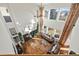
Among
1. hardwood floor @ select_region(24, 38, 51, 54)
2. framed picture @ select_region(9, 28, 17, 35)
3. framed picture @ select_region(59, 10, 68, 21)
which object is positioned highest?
framed picture @ select_region(59, 10, 68, 21)

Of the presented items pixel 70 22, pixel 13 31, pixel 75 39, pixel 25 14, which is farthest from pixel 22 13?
pixel 75 39

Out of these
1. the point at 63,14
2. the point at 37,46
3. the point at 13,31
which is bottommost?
the point at 37,46

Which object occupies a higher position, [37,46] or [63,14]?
[63,14]

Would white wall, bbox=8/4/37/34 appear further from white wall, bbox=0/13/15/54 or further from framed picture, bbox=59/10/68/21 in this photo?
framed picture, bbox=59/10/68/21

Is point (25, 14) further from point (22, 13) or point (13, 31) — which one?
point (13, 31)

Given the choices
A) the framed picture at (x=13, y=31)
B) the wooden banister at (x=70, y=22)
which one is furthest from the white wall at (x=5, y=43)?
the wooden banister at (x=70, y=22)

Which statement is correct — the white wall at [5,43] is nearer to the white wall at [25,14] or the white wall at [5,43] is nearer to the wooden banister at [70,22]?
the white wall at [25,14]

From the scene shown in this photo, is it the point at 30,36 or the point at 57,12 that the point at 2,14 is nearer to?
the point at 30,36

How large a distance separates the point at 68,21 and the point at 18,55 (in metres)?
0.67

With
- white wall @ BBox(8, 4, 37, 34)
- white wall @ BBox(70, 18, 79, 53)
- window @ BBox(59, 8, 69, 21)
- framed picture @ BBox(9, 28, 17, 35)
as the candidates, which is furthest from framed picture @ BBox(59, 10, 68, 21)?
framed picture @ BBox(9, 28, 17, 35)

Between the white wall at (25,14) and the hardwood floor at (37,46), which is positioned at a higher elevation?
the white wall at (25,14)

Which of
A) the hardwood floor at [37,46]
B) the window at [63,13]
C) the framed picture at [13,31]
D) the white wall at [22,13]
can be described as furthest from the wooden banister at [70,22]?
the framed picture at [13,31]

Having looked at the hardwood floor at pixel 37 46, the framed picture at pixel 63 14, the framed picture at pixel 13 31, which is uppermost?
the framed picture at pixel 63 14

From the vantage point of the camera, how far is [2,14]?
1276 millimetres
